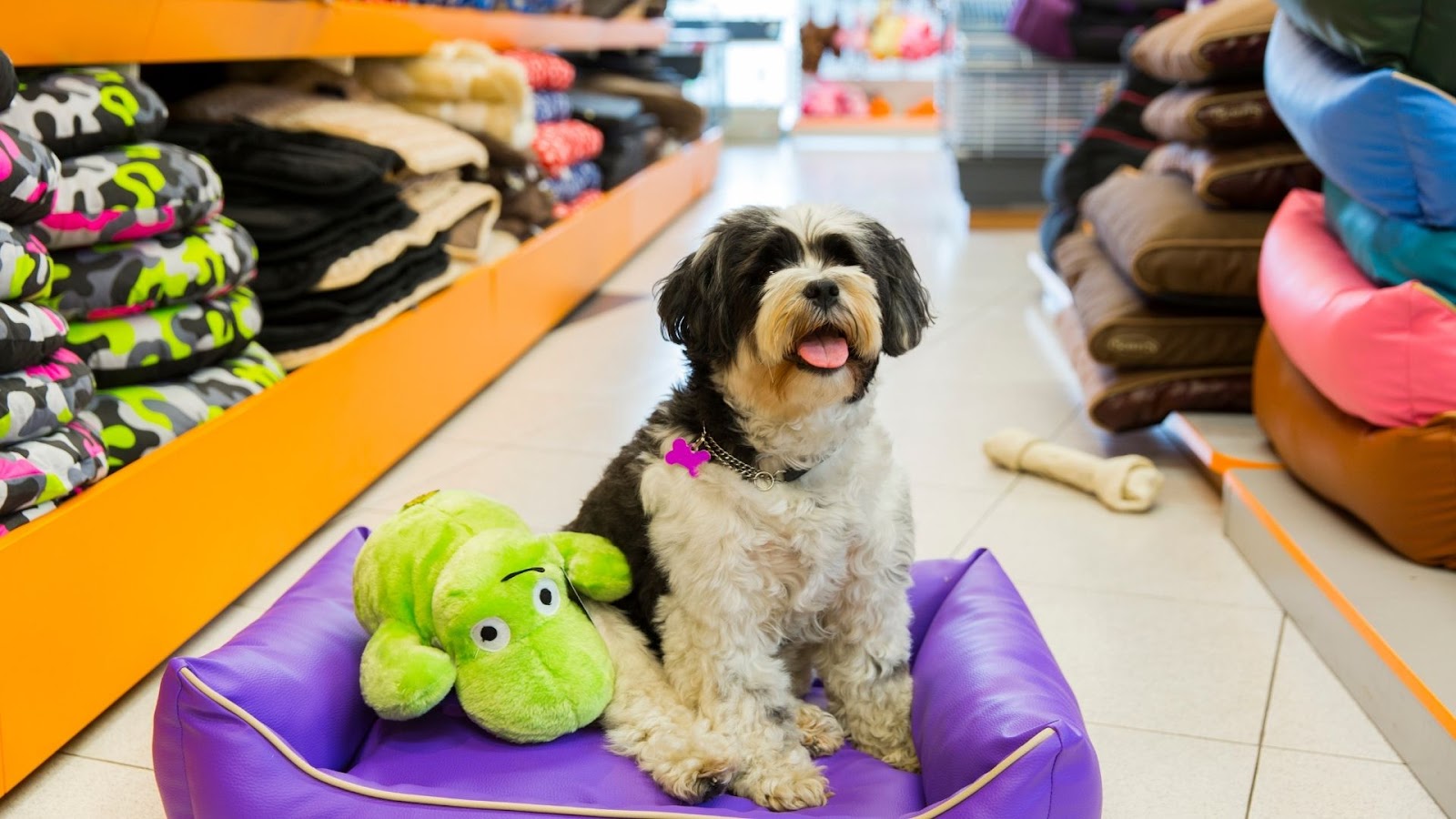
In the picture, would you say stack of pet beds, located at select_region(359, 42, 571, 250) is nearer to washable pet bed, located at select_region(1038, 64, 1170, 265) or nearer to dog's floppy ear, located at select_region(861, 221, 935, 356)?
washable pet bed, located at select_region(1038, 64, 1170, 265)

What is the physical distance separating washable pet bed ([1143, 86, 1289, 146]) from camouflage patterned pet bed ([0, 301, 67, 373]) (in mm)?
2419

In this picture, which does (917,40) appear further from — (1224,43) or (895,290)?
(895,290)

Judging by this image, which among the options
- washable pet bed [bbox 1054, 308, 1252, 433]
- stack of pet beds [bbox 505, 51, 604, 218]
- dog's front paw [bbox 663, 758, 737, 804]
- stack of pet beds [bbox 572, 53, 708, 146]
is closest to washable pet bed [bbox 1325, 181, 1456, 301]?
washable pet bed [bbox 1054, 308, 1252, 433]

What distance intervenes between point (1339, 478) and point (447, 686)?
157 centimetres

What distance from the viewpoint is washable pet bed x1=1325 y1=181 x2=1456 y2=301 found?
2.18 m

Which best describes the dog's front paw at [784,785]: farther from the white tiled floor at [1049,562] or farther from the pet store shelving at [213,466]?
the pet store shelving at [213,466]

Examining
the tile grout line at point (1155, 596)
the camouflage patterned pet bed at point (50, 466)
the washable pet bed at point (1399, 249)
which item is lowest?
the tile grout line at point (1155, 596)

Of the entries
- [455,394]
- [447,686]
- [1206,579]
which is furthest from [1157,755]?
[455,394]

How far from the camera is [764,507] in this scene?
A: 5.51ft

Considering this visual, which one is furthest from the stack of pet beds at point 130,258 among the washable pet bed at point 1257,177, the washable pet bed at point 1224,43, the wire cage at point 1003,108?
the wire cage at point 1003,108

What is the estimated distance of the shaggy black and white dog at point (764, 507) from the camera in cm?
164

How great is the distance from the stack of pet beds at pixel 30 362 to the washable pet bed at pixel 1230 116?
2.38m

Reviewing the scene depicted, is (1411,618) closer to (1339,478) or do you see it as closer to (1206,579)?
(1339,478)

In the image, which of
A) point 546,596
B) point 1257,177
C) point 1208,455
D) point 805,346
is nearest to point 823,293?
point 805,346
